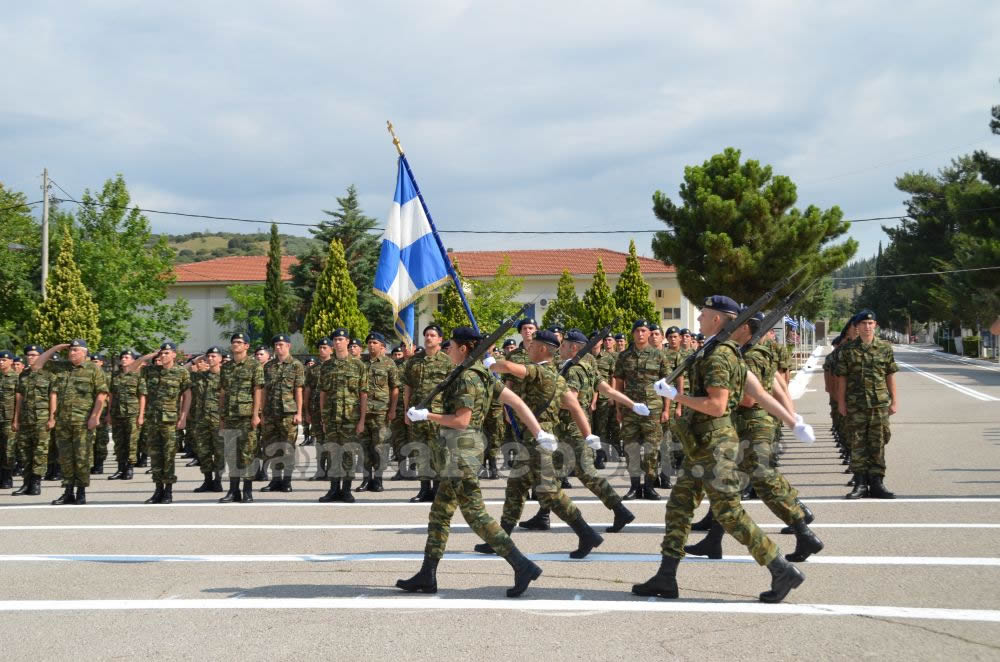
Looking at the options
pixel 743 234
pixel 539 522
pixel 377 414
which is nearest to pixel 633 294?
pixel 743 234

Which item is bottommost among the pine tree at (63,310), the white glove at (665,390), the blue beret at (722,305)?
the white glove at (665,390)

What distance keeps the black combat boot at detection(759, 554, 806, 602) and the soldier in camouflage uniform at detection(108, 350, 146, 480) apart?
38.1 feet

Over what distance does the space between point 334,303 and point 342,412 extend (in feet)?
98.3

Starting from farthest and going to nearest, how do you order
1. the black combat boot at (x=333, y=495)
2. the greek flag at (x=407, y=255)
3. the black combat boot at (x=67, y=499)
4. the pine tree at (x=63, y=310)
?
1. the pine tree at (x=63, y=310)
2. the greek flag at (x=407, y=255)
3. the black combat boot at (x=67, y=499)
4. the black combat boot at (x=333, y=495)

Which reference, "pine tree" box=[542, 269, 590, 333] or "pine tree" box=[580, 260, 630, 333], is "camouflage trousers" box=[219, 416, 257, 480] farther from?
"pine tree" box=[542, 269, 590, 333]

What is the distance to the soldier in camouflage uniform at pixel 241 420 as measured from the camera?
434 inches

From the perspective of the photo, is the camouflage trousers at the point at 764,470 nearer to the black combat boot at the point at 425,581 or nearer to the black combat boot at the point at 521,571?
the black combat boot at the point at 521,571

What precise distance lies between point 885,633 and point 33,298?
44730 millimetres

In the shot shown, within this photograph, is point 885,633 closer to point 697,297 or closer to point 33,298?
point 697,297

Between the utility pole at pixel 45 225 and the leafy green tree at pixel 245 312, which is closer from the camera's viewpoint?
the utility pole at pixel 45 225

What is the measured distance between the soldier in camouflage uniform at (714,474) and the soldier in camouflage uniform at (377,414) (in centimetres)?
659

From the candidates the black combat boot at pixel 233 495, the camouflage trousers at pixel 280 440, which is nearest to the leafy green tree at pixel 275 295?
the camouflage trousers at pixel 280 440

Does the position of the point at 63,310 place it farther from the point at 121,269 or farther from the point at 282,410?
the point at 282,410

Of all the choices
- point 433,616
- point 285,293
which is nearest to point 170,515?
point 433,616
